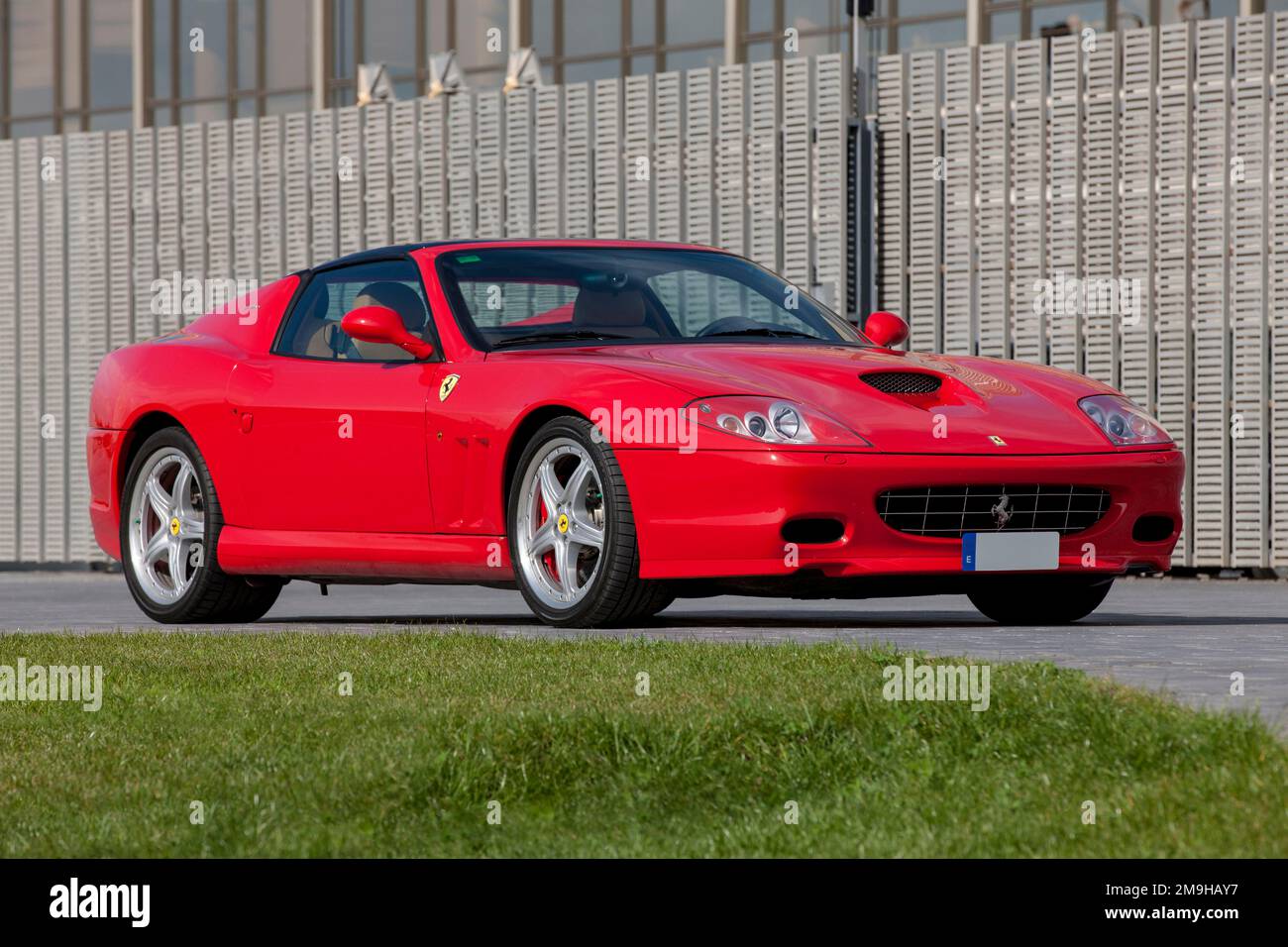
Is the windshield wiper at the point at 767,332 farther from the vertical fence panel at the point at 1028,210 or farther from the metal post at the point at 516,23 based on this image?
the metal post at the point at 516,23

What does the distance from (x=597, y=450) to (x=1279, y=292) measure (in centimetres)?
663

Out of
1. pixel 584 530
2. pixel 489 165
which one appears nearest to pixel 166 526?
pixel 584 530

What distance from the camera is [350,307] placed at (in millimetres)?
9602

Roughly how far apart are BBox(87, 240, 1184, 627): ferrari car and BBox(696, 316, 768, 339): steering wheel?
0.04 ft

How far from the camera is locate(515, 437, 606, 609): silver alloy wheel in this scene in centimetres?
812

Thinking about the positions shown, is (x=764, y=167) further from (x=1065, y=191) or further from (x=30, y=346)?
(x=30, y=346)

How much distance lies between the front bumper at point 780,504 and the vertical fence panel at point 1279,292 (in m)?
5.66

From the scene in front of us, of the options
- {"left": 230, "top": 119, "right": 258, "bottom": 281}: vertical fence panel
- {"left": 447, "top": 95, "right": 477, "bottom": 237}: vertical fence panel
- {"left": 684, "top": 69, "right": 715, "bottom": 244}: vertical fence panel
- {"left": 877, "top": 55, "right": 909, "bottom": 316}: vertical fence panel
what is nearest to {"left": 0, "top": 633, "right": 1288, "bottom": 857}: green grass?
{"left": 877, "top": 55, "right": 909, "bottom": 316}: vertical fence panel

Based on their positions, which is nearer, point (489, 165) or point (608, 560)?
point (608, 560)

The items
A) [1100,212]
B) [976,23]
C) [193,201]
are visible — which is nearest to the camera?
[1100,212]

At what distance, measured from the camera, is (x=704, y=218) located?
15508 mm

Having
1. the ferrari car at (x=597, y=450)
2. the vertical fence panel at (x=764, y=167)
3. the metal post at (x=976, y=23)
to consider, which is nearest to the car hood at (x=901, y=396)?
the ferrari car at (x=597, y=450)

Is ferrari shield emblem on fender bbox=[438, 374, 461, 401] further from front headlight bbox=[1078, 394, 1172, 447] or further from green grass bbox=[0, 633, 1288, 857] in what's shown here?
green grass bbox=[0, 633, 1288, 857]
